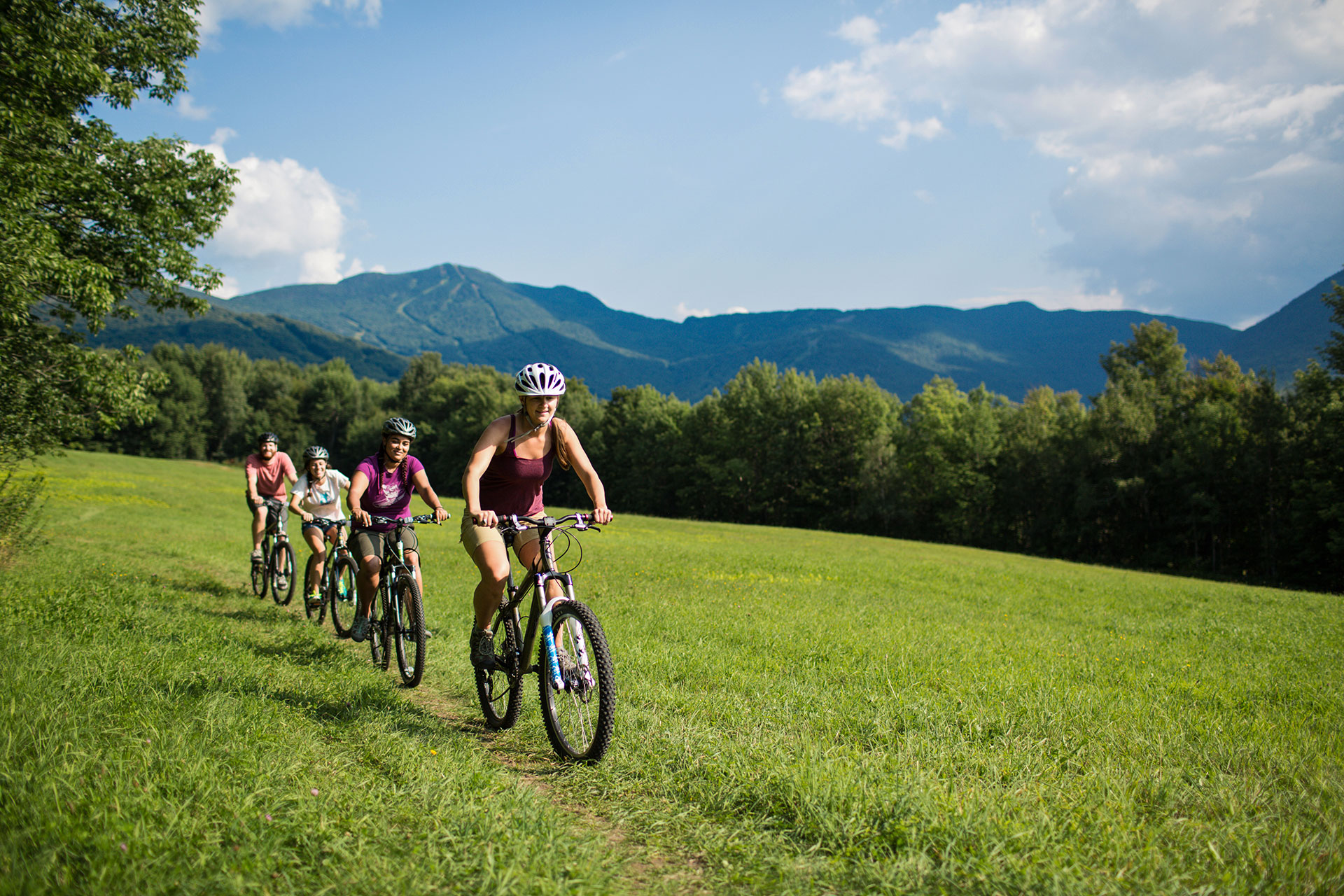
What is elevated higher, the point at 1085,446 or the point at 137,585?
the point at 1085,446

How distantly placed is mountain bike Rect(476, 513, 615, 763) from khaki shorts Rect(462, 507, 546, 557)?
0.19ft

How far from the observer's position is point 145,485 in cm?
4191

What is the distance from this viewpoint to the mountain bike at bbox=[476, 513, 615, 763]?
4.45 metres

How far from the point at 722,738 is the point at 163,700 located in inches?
149

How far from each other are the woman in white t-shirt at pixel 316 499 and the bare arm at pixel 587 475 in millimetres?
5142

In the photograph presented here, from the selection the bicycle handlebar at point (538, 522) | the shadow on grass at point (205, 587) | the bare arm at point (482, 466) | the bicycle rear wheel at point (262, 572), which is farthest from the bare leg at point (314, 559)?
the bicycle handlebar at point (538, 522)

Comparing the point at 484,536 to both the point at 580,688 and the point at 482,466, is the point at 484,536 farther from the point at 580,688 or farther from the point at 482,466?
the point at 580,688

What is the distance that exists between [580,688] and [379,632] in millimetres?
3791

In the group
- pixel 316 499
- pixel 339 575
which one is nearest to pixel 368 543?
pixel 339 575

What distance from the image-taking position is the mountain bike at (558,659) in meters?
4.45

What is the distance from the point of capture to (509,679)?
5410 mm

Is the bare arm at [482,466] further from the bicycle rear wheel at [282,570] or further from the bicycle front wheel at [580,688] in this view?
the bicycle rear wheel at [282,570]

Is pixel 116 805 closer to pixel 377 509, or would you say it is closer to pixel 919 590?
pixel 377 509

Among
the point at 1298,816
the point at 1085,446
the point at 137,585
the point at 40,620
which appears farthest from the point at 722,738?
the point at 1085,446
